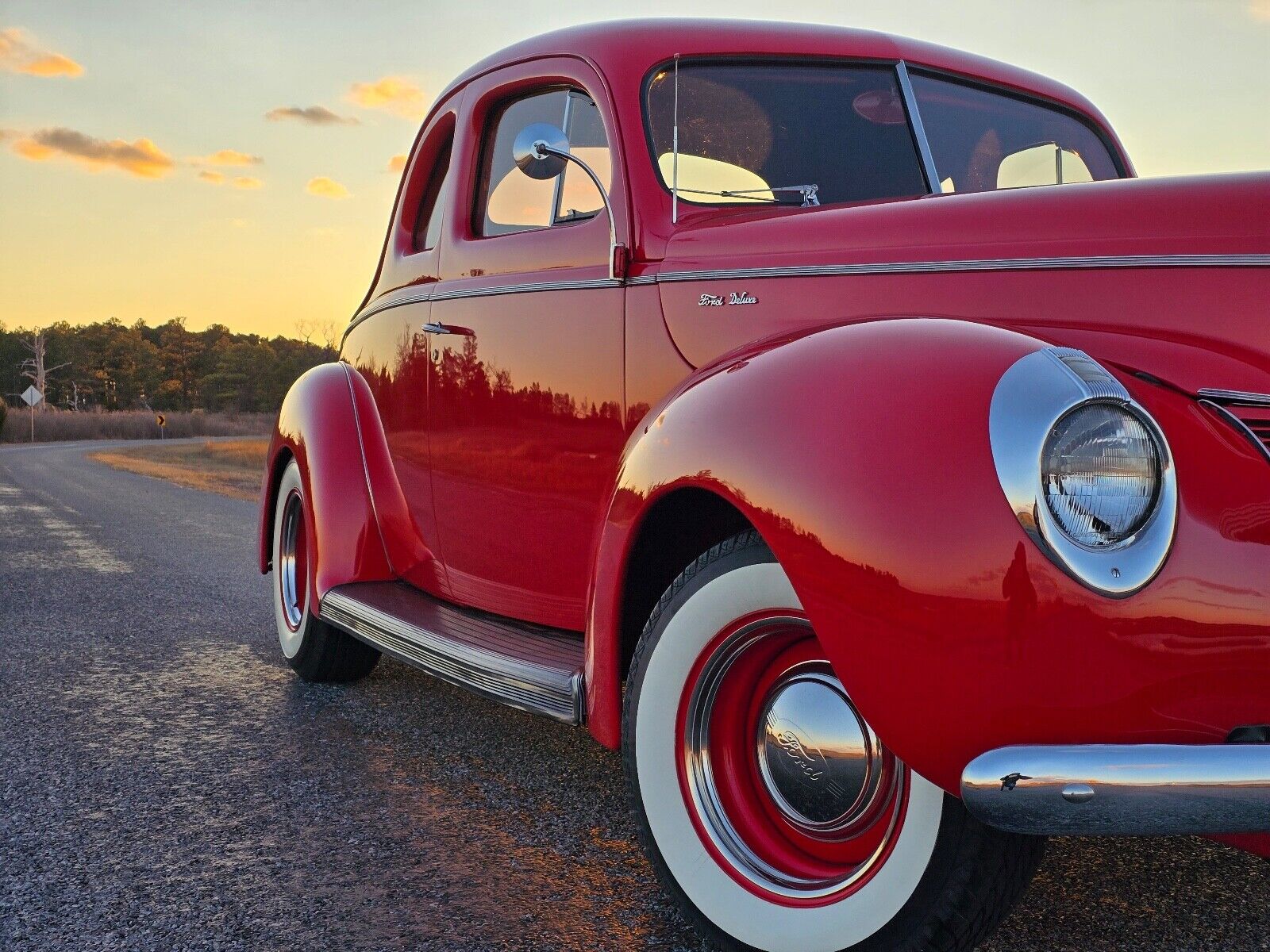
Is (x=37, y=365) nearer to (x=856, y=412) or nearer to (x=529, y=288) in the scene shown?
(x=529, y=288)

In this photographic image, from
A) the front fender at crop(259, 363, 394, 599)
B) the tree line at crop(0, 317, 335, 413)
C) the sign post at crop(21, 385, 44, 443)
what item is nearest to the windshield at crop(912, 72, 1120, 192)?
the front fender at crop(259, 363, 394, 599)

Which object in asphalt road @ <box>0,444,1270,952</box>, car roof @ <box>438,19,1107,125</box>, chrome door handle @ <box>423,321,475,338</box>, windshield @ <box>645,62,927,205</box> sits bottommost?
asphalt road @ <box>0,444,1270,952</box>

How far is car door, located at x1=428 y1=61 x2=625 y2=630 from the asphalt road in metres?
0.54

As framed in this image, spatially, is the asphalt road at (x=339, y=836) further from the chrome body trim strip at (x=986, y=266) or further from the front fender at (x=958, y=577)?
the chrome body trim strip at (x=986, y=266)

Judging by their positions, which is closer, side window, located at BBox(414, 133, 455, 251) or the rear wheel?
side window, located at BBox(414, 133, 455, 251)

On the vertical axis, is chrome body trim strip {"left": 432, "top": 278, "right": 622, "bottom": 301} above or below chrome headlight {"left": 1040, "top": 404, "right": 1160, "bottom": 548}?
above

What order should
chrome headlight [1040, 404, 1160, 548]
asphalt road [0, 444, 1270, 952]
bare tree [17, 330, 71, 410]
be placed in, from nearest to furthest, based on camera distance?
chrome headlight [1040, 404, 1160, 548], asphalt road [0, 444, 1270, 952], bare tree [17, 330, 71, 410]

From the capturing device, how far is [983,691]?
1.70m

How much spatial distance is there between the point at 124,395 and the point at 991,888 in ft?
396

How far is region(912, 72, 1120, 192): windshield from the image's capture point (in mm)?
3201

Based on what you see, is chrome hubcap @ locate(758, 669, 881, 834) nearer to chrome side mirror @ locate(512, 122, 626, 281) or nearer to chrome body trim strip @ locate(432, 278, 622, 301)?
chrome body trim strip @ locate(432, 278, 622, 301)

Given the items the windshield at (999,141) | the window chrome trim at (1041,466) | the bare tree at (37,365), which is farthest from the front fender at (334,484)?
the bare tree at (37,365)

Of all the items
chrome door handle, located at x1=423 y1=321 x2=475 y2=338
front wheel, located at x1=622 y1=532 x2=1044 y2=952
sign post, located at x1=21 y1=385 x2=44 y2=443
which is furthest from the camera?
sign post, located at x1=21 y1=385 x2=44 y2=443

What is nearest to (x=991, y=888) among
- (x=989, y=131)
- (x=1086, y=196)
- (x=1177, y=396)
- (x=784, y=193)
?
(x=1177, y=396)
